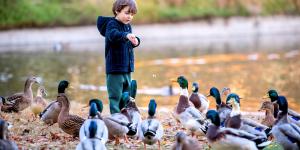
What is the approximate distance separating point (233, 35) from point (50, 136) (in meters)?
39.3

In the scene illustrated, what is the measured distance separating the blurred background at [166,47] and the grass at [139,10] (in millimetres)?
66

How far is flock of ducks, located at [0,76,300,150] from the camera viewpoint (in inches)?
263

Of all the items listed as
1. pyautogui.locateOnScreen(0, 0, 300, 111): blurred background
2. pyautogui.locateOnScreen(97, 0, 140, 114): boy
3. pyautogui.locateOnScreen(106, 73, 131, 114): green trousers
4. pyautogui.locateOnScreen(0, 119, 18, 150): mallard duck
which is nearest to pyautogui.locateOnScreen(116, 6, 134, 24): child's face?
pyautogui.locateOnScreen(97, 0, 140, 114): boy

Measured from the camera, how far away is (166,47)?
36.9m

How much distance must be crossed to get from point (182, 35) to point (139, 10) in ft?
13.4

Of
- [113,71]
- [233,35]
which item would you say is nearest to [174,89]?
[113,71]

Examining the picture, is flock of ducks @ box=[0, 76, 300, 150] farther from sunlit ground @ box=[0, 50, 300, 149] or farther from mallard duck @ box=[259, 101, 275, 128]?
sunlit ground @ box=[0, 50, 300, 149]

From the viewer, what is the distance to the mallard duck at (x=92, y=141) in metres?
6.39

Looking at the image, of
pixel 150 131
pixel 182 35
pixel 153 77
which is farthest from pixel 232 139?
pixel 182 35

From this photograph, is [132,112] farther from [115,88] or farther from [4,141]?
[4,141]

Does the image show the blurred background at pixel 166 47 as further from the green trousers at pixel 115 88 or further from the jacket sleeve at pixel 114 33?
the jacket sleeve at pixel 114 33

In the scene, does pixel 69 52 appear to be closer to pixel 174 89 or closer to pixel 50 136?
pixel 174 89

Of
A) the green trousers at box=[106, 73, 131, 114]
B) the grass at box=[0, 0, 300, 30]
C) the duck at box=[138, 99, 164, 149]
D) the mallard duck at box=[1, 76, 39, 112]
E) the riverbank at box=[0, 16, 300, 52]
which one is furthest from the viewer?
the grass at box=[0, 0, 300, 30]

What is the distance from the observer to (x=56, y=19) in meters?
41.3
